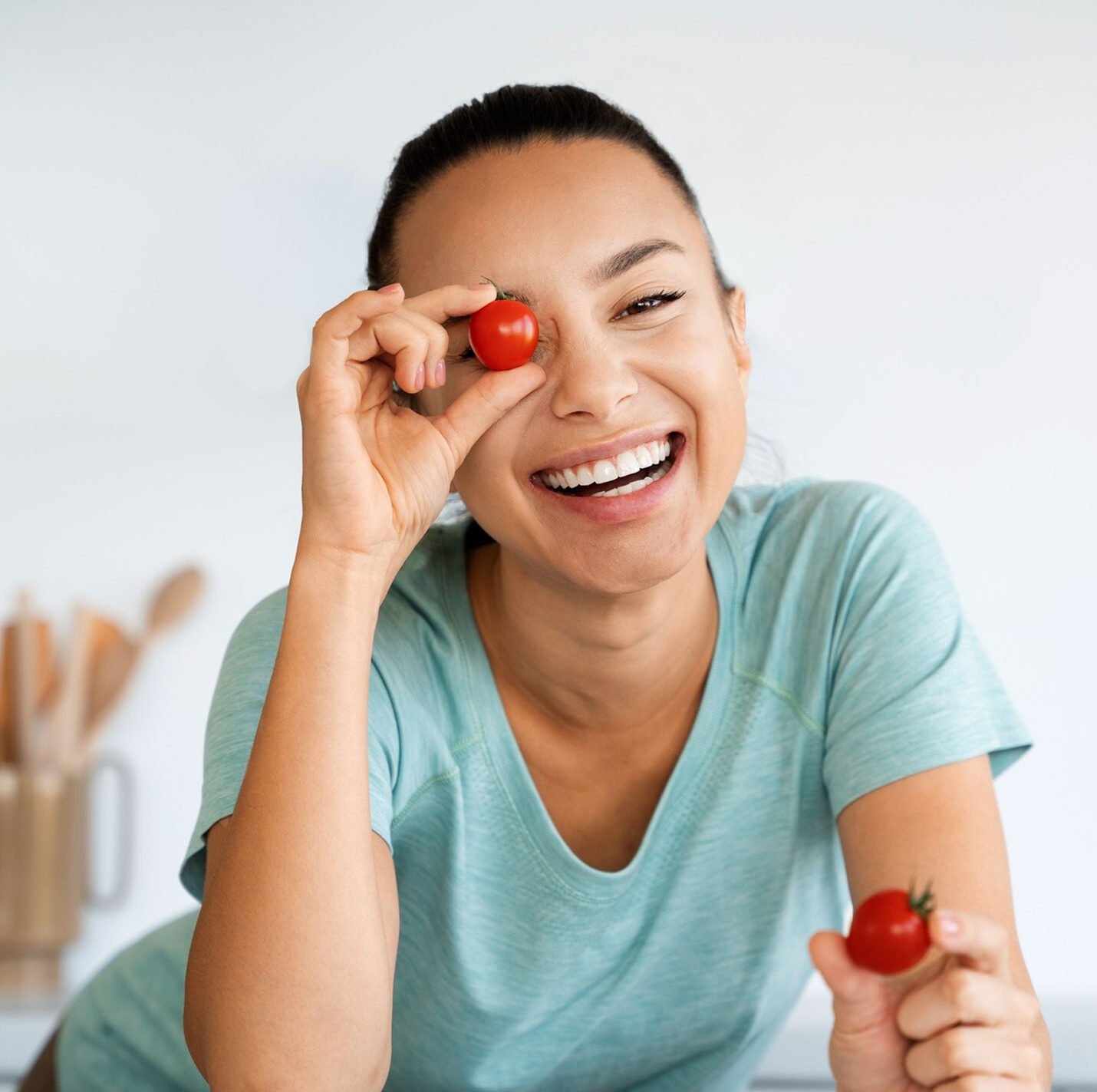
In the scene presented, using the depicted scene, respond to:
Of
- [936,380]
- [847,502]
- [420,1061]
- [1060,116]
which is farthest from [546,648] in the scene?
[1060,116]

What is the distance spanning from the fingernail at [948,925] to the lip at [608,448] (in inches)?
21.0

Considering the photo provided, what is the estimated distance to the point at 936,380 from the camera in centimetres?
239

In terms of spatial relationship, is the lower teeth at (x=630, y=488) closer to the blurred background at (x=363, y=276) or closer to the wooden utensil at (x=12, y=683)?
the blurred background at (x=363, y=276)

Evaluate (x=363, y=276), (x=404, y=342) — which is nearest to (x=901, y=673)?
(x=404, y=342)

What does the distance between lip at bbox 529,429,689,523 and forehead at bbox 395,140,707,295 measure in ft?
0.65

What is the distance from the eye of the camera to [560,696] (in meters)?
1.41

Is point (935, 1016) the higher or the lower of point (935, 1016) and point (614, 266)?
the lower

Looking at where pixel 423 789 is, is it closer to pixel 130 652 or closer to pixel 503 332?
pixel 503 332

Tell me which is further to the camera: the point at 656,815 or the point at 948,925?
the point at 656,815

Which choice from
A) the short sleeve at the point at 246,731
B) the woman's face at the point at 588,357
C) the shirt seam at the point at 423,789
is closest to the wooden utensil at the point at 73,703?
the short sleeve at the point at 246,731

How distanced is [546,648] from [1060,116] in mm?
1565

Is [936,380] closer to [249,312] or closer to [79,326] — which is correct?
[249,312]

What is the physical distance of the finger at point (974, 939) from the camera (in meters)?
0.84

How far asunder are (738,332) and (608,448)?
0.33 meters
